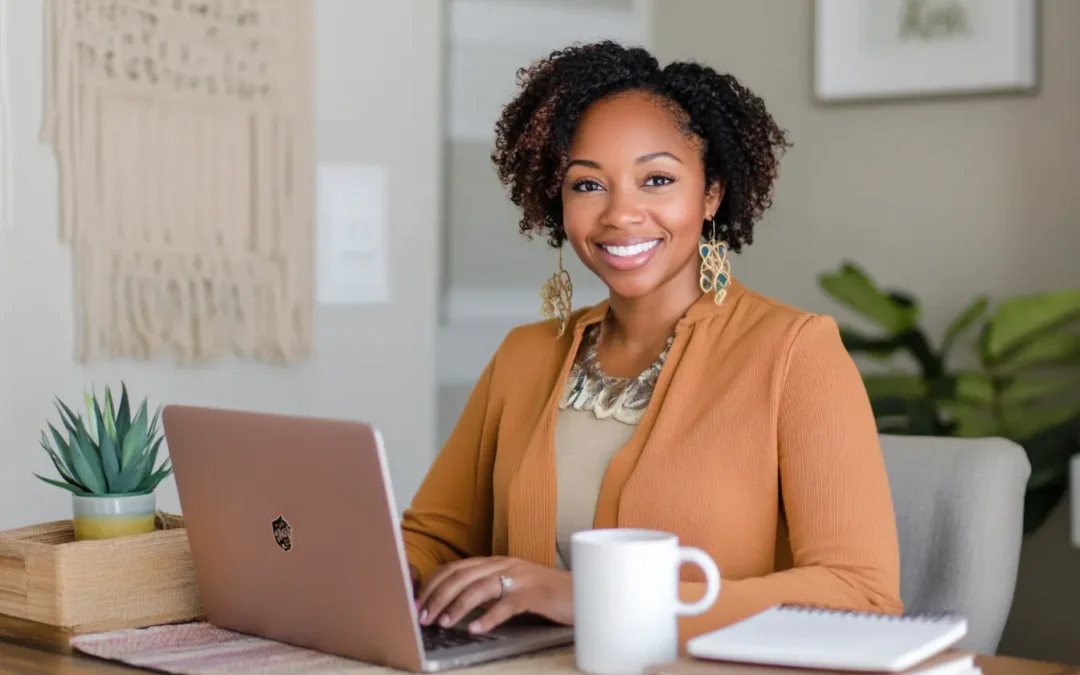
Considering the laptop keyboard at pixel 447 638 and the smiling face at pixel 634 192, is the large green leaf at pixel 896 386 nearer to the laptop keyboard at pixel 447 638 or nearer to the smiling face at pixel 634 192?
the smiling face at pixel 634 192

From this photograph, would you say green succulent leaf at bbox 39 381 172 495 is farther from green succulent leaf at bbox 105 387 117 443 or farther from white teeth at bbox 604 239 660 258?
white teeth at bbox 604 239 660 258

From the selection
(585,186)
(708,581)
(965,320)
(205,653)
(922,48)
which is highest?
(922,48)

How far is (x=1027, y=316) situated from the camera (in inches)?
114

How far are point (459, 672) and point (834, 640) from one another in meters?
0.32

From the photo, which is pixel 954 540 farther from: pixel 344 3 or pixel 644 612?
pixel 344 3

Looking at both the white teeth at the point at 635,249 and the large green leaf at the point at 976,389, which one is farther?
the large green leaf at the point at 976,389

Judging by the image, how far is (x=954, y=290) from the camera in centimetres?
324

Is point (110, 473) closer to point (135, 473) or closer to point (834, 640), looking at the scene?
point (135, 473)

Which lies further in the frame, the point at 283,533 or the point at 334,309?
the point at 334,309

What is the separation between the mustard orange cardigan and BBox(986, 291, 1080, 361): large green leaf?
1237 mm

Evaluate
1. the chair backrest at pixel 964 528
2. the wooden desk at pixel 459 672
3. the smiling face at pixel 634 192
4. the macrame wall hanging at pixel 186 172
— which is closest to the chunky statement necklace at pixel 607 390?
the smiling face at pixel 634 192

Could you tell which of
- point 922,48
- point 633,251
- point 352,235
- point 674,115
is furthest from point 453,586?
point 922,48

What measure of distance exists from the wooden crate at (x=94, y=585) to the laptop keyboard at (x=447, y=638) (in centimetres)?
30

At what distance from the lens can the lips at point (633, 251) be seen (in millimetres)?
1819
